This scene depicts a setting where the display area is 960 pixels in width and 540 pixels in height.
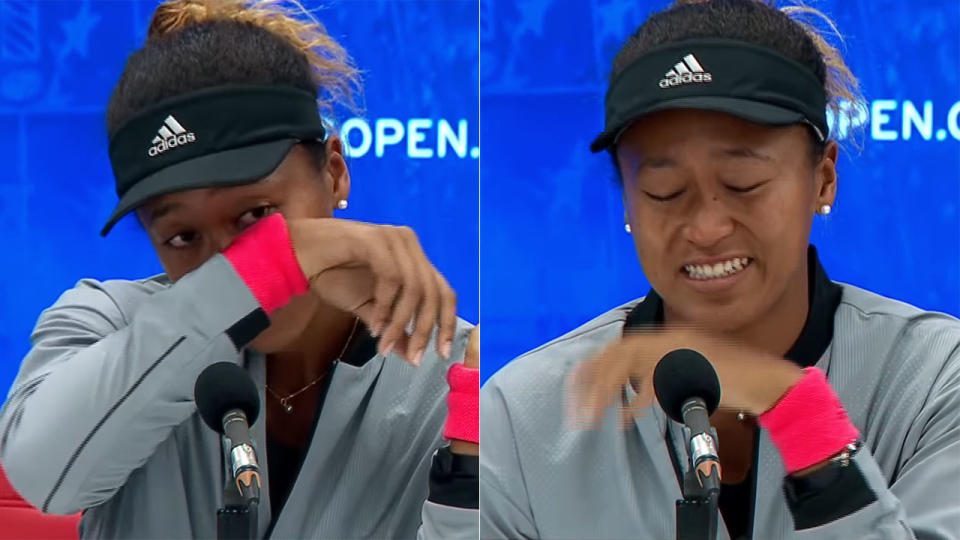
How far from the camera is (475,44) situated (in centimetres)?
114

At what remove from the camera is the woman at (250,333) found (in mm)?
1001

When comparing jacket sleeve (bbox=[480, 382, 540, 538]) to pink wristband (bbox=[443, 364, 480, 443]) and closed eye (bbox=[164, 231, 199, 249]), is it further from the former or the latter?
closed eye (bbox=[164, 231, 199, 249])

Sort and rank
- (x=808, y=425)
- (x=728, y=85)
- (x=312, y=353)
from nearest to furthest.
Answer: (x=808, y=425) → (x=728, y=85) → (x=312, y=353)

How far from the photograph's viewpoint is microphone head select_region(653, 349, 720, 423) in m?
0.76

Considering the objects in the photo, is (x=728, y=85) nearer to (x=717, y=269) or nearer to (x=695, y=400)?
(x=717, y=269)

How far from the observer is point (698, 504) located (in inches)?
28.8

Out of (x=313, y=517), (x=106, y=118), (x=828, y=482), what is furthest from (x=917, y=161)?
(x=106, y=118)

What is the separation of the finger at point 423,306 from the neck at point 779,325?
212 millimetres

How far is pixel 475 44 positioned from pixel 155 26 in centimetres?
32

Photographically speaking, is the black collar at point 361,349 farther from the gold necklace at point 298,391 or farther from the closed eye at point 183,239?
the closed eye at point 183,239

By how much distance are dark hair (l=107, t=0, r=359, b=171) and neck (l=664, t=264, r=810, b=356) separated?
40cm

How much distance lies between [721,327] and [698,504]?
1.09ft

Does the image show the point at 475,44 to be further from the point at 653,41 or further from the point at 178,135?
the point at 178,135

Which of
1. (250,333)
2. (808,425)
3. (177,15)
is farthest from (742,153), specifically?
(177,15)
